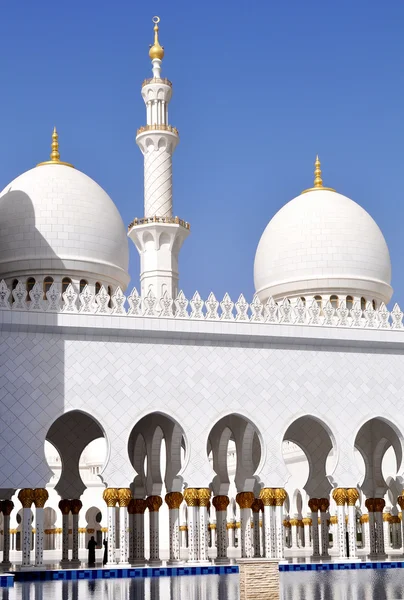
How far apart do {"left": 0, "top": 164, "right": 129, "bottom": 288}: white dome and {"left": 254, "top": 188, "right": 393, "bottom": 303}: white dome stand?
12.4 feet

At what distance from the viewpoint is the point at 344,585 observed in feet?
41.6

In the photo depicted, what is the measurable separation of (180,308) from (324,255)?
5596 millimetres

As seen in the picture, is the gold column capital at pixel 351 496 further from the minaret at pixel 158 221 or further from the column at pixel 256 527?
the minaret at pixel 158 221

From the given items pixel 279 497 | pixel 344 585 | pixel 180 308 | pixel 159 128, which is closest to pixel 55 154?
pixel 159 128

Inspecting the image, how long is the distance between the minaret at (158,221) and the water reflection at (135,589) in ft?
27.0

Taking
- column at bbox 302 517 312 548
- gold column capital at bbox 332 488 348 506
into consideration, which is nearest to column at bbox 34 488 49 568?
gold column capital at bbox 332 488 348 506

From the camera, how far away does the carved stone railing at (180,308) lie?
677 inches

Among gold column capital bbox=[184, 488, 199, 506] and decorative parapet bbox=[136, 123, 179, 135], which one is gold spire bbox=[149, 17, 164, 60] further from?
gold column capital bbox=[184, 488, 199, 506]

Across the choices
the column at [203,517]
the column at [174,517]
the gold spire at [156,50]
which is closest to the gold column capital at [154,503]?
the column at [174,517]

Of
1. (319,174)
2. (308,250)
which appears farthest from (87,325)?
(319,174)

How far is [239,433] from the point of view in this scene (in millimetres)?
20250

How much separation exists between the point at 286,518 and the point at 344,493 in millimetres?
13502

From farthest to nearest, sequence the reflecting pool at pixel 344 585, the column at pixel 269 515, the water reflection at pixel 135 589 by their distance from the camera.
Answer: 1. the column at pixel 269 515
2. the water reflection at pixel 135 589
3. the reflecting pool at pixel 344 585

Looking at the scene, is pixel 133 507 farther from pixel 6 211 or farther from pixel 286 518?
pixel 286 518
